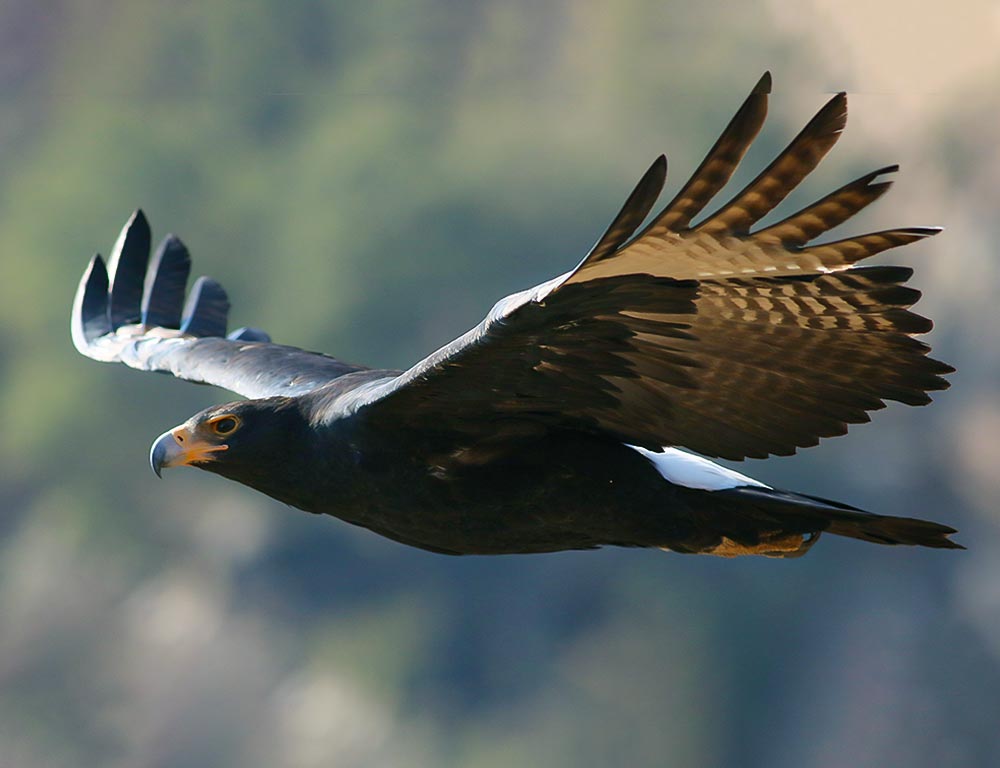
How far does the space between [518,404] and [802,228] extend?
1042 millimetres

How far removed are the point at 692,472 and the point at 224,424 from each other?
149cm

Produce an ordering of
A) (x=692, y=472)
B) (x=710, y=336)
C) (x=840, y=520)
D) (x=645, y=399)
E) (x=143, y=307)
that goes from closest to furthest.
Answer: (x=710, y=336) < (x=645, y=399) < (x=840, y=520) < (x=692, y=472) < (x=143, y=307)

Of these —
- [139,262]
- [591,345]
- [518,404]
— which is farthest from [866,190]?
[139,262]

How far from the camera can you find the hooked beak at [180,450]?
4633 mm

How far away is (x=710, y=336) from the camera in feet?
12.8

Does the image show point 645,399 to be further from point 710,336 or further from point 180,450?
point 180,450

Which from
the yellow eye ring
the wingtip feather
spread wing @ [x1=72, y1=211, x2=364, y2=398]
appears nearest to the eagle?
the yellow eye ring

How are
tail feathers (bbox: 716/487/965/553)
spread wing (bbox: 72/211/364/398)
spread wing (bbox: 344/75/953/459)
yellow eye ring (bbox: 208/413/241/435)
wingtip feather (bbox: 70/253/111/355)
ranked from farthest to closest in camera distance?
1. wingtip feather (bbox: 70/253/111/355)
2. spread wing (bbox: 72/211/364/398)
3. yellow eye ring (bbox: 208/413/241/435)
4. tail feathers (bbox: 716/487/965/553)
5. spread wing (bbox: 344/75/953/459)

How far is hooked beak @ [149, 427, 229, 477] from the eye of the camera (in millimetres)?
4633

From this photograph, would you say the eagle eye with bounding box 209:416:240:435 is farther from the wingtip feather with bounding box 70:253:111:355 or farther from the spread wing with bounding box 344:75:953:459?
the wingtip feather with bounding box 70:253:111:355

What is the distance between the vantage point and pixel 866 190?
328 cm

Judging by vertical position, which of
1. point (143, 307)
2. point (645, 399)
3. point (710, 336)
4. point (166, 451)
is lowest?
point (166, 451)

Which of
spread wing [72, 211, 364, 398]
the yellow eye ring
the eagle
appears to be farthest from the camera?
spread wing [72, 211, 364, 398]

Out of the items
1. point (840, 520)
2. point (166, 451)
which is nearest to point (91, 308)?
point (166, 451)
